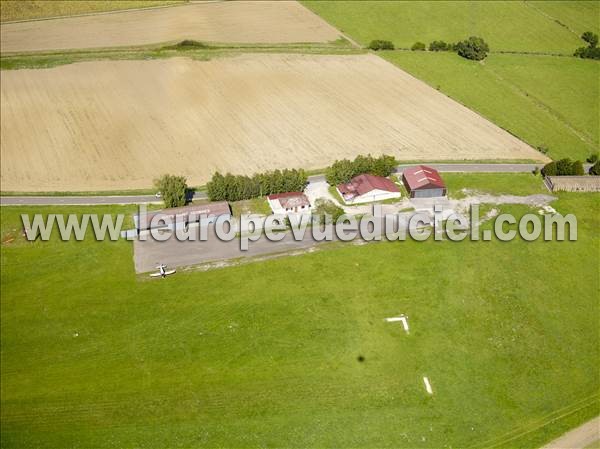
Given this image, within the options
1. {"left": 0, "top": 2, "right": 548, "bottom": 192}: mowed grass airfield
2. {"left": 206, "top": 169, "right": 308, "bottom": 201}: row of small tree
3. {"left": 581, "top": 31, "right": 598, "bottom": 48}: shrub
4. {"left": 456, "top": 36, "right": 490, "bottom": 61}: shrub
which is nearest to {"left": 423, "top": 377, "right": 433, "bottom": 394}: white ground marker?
{"left": 206, "top": 169, "right": 308, "bottom": 201}: row of small tree

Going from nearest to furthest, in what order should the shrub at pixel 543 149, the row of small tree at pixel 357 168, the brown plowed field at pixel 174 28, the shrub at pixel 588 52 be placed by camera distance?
the row of small tree at pixel 357 168 → the shrub at pixel 543 149 → the shrub at pixel 588 52 → the brown plowed field at pixel 174 28

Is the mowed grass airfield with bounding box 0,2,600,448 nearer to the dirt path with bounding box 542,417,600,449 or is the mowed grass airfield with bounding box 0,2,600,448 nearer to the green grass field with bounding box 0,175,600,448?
the green grass field with bounding box 0,175,600,448

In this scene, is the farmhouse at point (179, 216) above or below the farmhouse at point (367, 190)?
below

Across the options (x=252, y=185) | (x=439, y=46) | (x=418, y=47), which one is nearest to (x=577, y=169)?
(x=252, y=185)

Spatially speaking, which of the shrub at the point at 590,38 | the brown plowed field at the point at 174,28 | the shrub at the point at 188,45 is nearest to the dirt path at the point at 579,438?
the shrub at the point at 590,38

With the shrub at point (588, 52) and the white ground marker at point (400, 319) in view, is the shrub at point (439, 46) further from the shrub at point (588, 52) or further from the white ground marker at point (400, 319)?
the white ground marker at point (400, 319)

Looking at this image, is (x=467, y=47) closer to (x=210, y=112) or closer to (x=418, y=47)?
(x=418, y=47)
